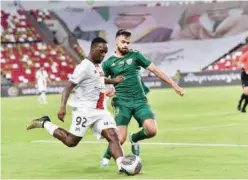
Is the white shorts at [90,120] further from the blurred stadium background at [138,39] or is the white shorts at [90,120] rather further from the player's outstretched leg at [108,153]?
the blurred stadium background at [138,39]

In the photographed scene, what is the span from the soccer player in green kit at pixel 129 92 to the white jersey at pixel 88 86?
965 millimetres

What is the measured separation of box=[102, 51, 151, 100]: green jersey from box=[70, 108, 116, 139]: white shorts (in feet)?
3.86

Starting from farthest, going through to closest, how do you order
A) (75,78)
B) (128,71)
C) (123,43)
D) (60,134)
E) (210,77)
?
(210,77) < (128,71) < (123,43) < (60,134) < (75,78)

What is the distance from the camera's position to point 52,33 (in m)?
57.7

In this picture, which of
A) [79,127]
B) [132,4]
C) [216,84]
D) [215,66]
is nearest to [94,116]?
[79,127]

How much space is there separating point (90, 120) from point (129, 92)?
1.40 metres

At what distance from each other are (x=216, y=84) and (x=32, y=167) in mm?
35089

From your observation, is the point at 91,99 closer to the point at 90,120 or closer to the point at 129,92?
the point at 90,120

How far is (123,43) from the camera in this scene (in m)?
10.7

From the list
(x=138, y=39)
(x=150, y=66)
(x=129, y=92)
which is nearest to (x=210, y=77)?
(x=138, y=39)

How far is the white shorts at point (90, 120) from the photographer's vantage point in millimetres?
9828

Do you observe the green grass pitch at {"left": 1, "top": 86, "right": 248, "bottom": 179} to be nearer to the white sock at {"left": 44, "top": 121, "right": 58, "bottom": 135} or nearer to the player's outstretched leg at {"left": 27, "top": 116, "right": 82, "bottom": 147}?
the player's outstretched leg at {"left": 27, "top": 116, "right": 82, "bottom": 147}

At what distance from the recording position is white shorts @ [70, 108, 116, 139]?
9.83 metres

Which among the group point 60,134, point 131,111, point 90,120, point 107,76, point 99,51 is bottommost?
point 60,134
